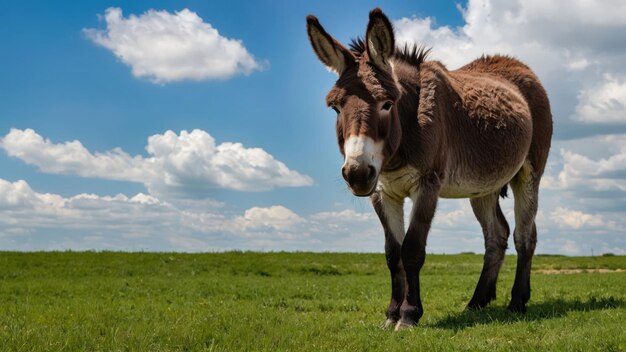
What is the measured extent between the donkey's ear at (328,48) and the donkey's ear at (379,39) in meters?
0.32

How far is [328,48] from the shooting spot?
891cm

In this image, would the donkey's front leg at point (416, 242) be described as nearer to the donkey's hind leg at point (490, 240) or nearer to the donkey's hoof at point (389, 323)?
the donkey's hoof at point (389, 323)

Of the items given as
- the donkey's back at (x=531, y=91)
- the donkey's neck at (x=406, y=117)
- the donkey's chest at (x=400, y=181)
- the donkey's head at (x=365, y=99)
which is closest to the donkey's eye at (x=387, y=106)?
the donkey's head at (x=365, y=99)

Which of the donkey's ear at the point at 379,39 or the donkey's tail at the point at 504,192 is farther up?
the donkey's ear at the point at 379,39

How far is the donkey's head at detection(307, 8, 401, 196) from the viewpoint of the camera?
7621 millimetres

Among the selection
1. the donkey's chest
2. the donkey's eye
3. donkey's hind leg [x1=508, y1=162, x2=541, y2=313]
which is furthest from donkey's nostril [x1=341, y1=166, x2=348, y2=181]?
donkey's hind leg [x1=508, y1=162, x2=541, y2=313]

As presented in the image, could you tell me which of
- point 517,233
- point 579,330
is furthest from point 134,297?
point 579,330

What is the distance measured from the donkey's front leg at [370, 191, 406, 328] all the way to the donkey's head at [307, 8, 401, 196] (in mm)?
1172

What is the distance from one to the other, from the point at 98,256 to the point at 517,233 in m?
→ 19.7

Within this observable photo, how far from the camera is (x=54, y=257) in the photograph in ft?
86.0

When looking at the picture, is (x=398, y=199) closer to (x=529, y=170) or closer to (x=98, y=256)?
(x=529, y=170)

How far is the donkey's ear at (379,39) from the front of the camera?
8406 mm

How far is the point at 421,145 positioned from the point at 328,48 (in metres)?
1.87

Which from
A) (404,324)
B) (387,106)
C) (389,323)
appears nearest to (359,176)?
(387,106)
